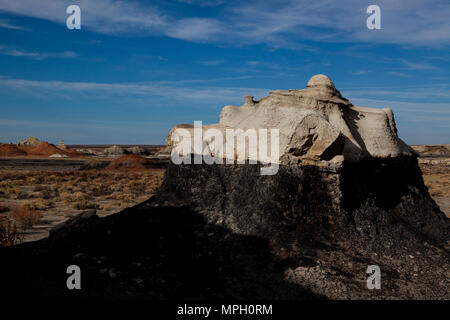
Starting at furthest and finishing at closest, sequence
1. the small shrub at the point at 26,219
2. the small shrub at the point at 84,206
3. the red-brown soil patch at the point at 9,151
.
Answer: the red-brown soil patch at the point at 9,151 → the small shrub at the point at 84,206 → the small shrub at the point at 26,219

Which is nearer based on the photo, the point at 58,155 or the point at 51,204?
the point at 51,204

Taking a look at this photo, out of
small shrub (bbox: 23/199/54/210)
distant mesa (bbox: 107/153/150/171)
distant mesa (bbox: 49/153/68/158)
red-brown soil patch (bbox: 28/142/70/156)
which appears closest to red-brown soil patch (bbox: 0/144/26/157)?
red-brown soil patch (bbox: 28/142/70/156)

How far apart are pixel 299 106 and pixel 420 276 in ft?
13.1

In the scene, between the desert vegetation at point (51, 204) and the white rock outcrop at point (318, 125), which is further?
the desert vegetation at point (51, 204)

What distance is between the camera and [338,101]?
820 centimetres

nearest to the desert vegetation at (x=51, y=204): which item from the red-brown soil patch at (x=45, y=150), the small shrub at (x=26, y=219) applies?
the small shrub at (x=26, y=219)

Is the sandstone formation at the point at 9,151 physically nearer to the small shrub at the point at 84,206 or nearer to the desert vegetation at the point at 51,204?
the desert vegetation at the point at 51,204

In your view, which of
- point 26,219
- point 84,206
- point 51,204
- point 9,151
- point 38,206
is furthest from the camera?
point 9,151

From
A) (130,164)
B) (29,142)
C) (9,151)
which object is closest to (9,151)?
(9,151)

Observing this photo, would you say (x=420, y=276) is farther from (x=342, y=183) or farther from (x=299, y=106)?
(x=299, y=106)

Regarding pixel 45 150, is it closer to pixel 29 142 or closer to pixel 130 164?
pixel 29 142

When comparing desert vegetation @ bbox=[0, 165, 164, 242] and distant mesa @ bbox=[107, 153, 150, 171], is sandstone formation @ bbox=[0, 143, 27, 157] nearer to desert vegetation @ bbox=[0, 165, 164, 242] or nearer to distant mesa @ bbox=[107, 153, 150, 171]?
distant mesa @ bbox=[107, 153, 150, 171]

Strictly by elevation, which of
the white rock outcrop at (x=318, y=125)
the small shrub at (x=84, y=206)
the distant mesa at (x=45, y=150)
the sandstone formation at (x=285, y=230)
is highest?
the distant mesa at (x=45, y=150)
